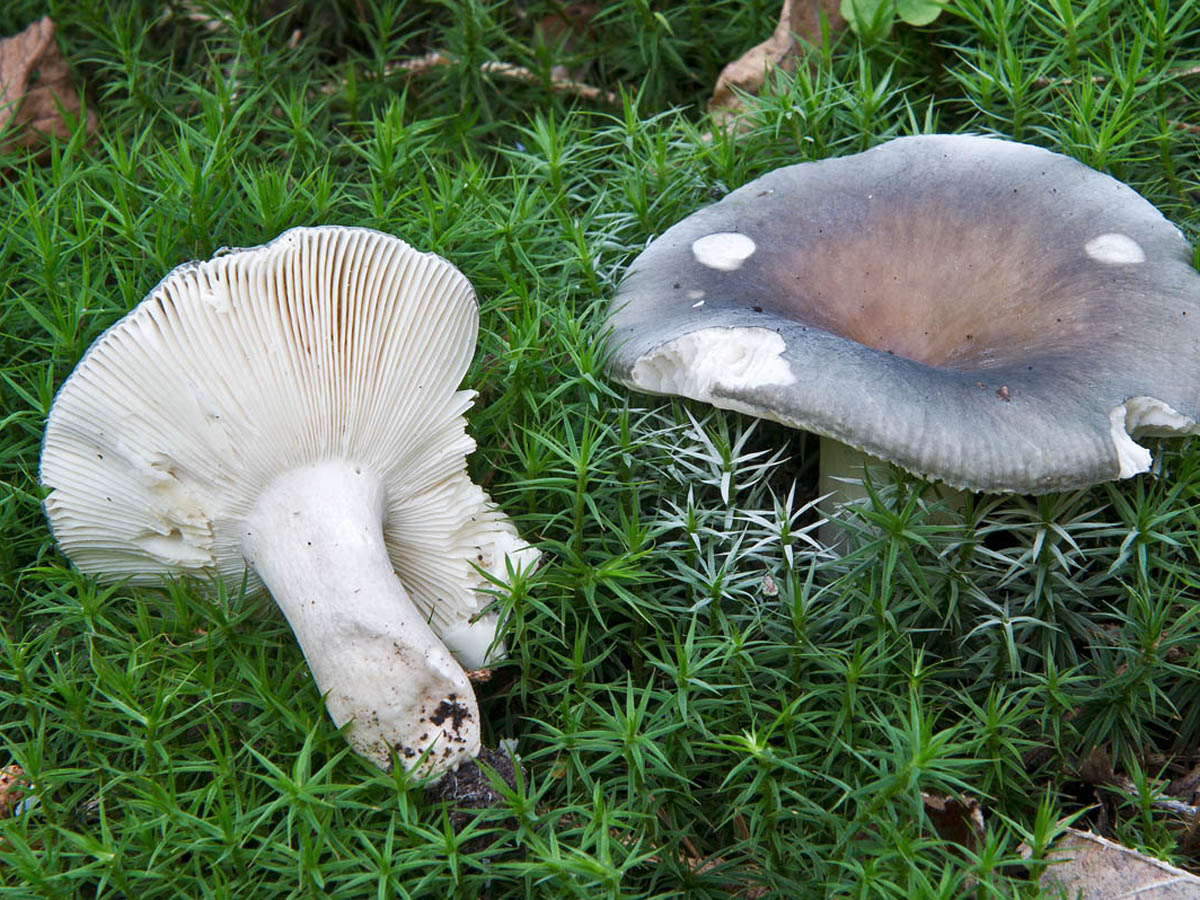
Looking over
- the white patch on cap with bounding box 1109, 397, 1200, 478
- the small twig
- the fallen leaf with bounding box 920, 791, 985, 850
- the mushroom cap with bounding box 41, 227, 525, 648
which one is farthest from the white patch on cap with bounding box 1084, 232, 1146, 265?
the small twig

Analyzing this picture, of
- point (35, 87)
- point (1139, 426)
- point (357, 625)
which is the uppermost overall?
point (35, 87)

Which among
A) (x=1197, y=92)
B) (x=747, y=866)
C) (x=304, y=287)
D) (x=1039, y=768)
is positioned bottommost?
(x=1039, y=768)

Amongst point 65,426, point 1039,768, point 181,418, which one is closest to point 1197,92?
point 1039,768

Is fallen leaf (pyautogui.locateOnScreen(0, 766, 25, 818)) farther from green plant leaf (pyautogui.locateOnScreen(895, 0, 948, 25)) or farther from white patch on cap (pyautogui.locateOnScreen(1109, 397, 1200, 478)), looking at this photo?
green plant leaf (pyautogui.locateOnScreen(895, 0, 948, 25))

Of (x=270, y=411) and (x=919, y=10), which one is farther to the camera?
(x=919, y=10)

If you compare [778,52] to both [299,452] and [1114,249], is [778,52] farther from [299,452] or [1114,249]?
[299,452]

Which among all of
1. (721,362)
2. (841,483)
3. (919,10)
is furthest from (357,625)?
(919,10)

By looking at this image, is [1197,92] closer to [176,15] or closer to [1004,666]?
[1004,666]
